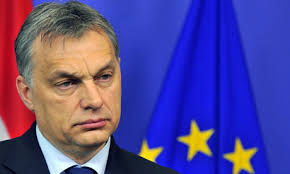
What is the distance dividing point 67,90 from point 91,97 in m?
0.11

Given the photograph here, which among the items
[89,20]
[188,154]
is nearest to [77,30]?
[89,20]

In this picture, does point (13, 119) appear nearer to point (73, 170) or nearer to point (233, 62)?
point (73, 170)

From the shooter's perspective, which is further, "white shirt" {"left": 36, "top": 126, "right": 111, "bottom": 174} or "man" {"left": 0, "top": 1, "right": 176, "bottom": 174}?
"white shirt" {"left": 36, "top": 126, "right": 111, "bottom": 174}

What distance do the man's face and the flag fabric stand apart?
865 mm

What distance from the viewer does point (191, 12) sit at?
8.91 feet

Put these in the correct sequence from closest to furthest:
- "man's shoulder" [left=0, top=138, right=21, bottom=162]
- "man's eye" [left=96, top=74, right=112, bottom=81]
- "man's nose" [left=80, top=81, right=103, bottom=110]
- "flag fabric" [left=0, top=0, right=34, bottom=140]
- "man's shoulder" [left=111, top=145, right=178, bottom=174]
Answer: "man's nose" [left=80, top=81, right=103, bottom=110], "man's eye" [left=96, top=74, right=112, bottom=81], "man's shoulder" [left=0, top=138, right=21, bottom=162], "man's shoulder" [left=111, top=145, right=178, bottom=174], "flag fabric" [left=0, top=0, right=34, bottom=140]

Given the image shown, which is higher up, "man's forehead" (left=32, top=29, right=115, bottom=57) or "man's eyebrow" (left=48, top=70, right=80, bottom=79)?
"man's forehead" (left=32, top=29, right=115, bottom=57)

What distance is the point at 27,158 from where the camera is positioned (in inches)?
74.6

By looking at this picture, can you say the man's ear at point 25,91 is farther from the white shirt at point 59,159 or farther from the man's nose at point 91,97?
the man's nose at point 91,97

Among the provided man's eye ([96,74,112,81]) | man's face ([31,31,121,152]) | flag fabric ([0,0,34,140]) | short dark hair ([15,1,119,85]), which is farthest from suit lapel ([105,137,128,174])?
flag fabric ([0,0,34,140])

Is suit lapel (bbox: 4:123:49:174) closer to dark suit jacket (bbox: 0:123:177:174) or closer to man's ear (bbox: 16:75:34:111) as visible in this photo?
dark suit jacket (bbox: 0:123:177:174)

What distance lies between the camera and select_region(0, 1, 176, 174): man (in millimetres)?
1743

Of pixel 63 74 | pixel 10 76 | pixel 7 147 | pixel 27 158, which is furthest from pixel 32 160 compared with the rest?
pixel 10 76

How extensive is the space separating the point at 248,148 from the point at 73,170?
117 centimetres
